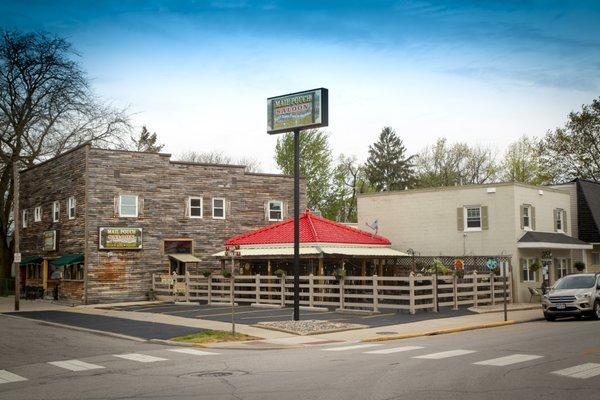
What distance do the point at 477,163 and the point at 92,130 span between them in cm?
4035

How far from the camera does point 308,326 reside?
21984 mm

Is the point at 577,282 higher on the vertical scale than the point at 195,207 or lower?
lower

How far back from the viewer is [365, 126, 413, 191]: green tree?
82.6 m

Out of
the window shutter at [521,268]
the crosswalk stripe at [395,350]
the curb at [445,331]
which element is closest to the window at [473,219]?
the window shutter at [521,268]

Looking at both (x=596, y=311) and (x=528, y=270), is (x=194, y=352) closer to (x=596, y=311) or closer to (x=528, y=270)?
(x=596, y=311)

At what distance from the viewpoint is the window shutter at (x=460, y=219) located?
36.8 m

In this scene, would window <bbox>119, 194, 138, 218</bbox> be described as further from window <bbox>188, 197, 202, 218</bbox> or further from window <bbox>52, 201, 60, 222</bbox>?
window <bbox>52, 201, 60, 222</bbox>

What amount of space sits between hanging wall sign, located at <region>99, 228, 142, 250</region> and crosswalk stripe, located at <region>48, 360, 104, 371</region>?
72.3 ft

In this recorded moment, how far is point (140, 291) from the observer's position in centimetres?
3731

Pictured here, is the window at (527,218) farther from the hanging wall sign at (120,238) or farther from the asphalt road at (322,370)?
the hanging wall sign at (120,238)

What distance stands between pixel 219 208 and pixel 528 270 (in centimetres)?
1831

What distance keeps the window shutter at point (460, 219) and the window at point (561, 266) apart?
629 cm

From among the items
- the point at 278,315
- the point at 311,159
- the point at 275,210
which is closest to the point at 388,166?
the point at 311,159

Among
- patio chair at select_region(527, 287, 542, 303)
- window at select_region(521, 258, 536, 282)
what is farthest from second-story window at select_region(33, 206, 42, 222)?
patio chair at select_region(527, 287, 542, 303)
